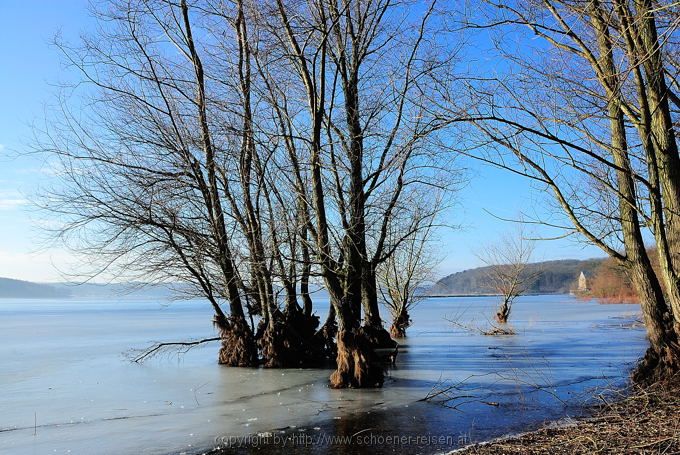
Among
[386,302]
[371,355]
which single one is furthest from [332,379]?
[386,302]

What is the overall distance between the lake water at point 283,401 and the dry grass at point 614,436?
0.88 m

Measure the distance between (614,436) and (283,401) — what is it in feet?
17.5

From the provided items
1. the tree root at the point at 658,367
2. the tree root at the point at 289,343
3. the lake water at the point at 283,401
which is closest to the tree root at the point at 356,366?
the lake water at the point at 283,401

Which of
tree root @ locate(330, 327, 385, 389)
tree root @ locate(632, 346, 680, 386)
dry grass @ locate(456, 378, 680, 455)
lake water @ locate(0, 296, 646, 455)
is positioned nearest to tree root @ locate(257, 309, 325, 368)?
lake water @ locate(0, 296, 646, 455)

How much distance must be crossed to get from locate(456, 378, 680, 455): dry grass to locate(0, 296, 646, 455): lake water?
0.88 metres

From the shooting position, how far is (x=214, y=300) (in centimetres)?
1467

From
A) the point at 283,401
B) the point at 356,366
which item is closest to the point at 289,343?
the point at 356,366

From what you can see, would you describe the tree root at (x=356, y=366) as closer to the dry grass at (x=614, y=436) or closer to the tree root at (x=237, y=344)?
the tree root at (x=237, y=344)

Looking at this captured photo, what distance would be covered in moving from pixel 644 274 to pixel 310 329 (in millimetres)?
8035

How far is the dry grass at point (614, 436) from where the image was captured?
488 centimetres

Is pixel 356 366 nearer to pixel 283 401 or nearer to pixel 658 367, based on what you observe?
pixel 283 401

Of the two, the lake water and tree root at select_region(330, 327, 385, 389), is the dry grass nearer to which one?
the lake water

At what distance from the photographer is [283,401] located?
9.46 metres

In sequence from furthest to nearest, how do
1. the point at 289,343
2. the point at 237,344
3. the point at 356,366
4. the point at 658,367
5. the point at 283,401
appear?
the point at 237,344, the point at 289,343, the point at 356,366, the point at 283,401, the point at 658,367
